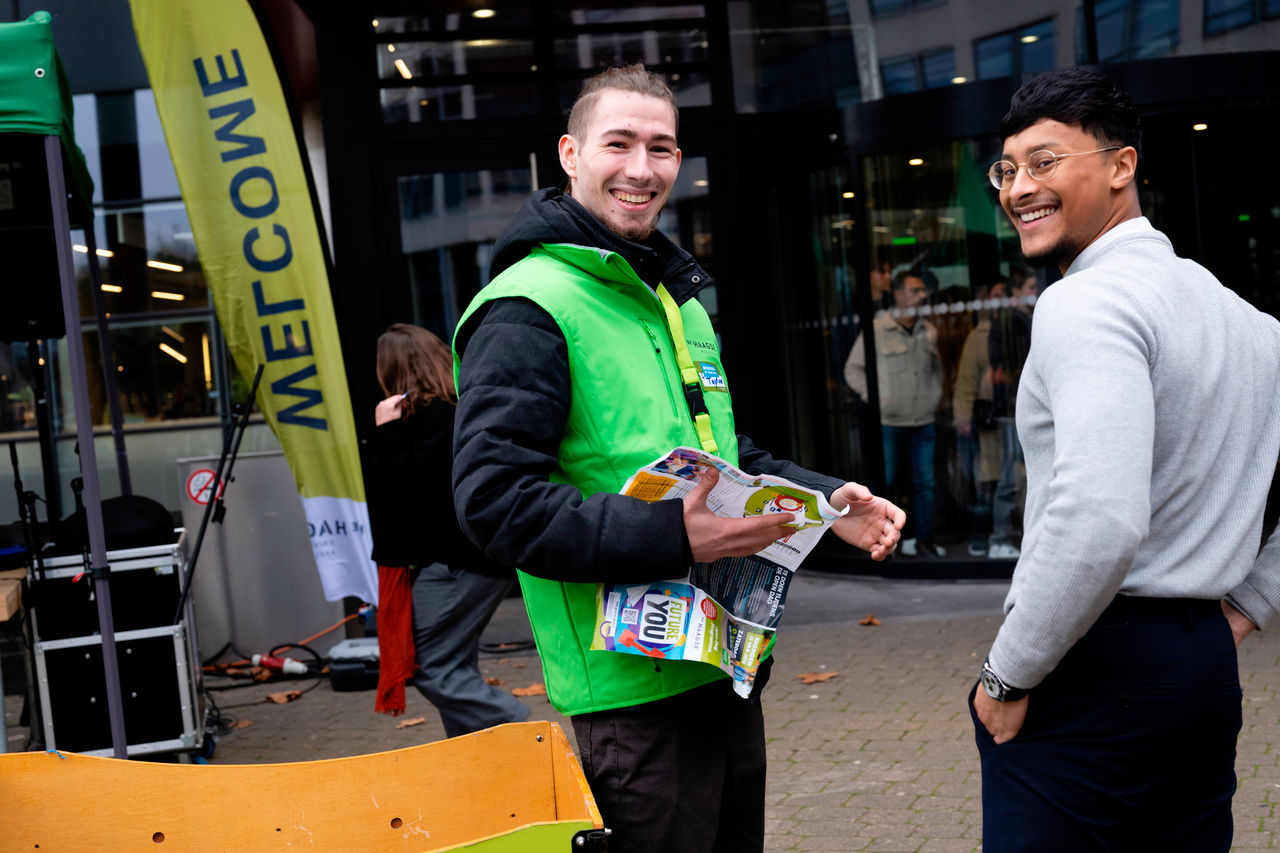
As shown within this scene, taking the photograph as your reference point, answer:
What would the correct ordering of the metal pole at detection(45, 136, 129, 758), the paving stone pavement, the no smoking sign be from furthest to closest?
1. the no smoking sign
2. the metal pole at detection(45, 136, 129, 758)
3. the paving stone pavement

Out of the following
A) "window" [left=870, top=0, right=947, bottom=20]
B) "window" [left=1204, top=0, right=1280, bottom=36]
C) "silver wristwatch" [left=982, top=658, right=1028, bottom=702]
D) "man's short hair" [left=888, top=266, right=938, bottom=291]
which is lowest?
"silver wristwatch" [left=982, top=658, right=1028, bottom=702]

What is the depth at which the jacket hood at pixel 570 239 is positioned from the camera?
1989 mm

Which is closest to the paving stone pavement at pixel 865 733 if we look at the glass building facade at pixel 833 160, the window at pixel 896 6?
the glass building facade at pixel 833 160

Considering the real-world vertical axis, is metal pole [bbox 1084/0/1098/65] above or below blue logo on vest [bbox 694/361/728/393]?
above

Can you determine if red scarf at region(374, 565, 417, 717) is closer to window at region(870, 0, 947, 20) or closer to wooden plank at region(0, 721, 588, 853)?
wooden plank at region(0, 721, 588, 853)

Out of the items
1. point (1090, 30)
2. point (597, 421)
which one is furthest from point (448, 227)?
point (597, 421)

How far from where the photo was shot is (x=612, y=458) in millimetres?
1905

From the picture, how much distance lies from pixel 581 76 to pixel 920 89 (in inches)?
101

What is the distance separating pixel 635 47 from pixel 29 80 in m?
5.16

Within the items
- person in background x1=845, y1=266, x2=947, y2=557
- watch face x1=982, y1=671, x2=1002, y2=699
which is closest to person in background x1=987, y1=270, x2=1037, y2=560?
person in background x1=845, y1=266, x2=947, y2=557

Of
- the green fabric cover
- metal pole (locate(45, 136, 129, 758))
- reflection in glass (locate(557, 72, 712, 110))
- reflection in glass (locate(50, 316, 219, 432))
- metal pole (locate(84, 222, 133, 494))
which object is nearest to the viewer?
the green fabric cover

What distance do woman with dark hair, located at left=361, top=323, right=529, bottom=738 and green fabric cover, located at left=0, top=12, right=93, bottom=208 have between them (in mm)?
1771

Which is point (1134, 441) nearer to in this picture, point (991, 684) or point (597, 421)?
point (991, 684)

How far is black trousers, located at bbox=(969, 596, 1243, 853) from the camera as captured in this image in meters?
1.75
